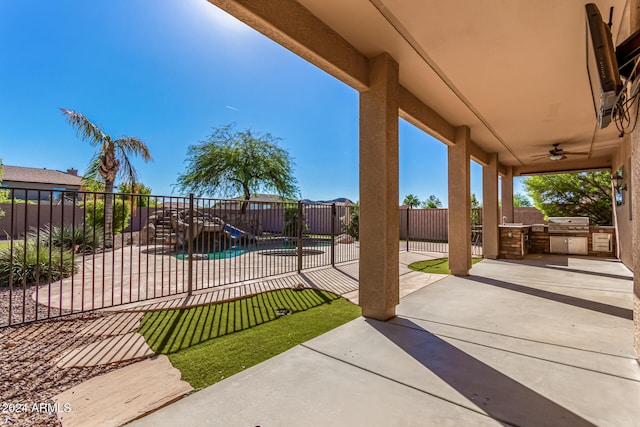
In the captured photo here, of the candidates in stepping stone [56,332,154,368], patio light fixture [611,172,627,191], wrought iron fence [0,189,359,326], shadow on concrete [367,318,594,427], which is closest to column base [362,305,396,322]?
shadow on concrete [367,318,594,427]

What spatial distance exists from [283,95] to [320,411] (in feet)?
41.5

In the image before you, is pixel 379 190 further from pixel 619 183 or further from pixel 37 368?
pixel 619 183

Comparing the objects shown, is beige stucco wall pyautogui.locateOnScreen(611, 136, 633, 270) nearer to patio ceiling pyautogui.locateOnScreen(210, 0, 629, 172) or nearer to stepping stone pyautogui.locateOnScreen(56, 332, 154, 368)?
patio ceiling pyautogui.locateOnScreen(210, 0, 629, 172)

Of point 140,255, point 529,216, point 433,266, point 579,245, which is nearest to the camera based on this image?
point 140,255

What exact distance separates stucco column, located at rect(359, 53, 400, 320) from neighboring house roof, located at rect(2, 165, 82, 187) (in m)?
30.8

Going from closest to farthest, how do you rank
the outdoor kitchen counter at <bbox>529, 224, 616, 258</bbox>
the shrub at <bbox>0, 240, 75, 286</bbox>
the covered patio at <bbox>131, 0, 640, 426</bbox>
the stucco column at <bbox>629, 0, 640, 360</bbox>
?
the covered patio at <bbox>131, 0, 640, 426</bbox> → the stucco column at <bbox>629, 0, 640, 360</bbox> → the shrub at <bbox>0, 240, 75, 286</bbox> → the outdoor kitchen counter at <bbox>529, 224, 616, 258</bbox>

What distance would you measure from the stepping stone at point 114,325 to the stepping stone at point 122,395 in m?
1.00

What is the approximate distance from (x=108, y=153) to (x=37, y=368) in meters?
11.2

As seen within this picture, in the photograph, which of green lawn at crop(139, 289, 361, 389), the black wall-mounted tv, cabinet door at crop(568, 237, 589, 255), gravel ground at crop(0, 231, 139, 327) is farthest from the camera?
cabinet door at crop(568, 237, 589, 255)

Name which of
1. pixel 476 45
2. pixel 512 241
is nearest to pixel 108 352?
pixel 476 45

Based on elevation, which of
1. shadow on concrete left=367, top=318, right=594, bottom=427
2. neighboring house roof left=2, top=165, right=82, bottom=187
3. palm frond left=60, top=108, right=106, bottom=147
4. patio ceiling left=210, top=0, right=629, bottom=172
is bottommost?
shadow on concrete left=367, top=318, right=594, bottom=427

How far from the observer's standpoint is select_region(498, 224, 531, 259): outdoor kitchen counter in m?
8.13

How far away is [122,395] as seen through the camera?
1.94 metres

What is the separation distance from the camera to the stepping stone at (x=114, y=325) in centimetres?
305
